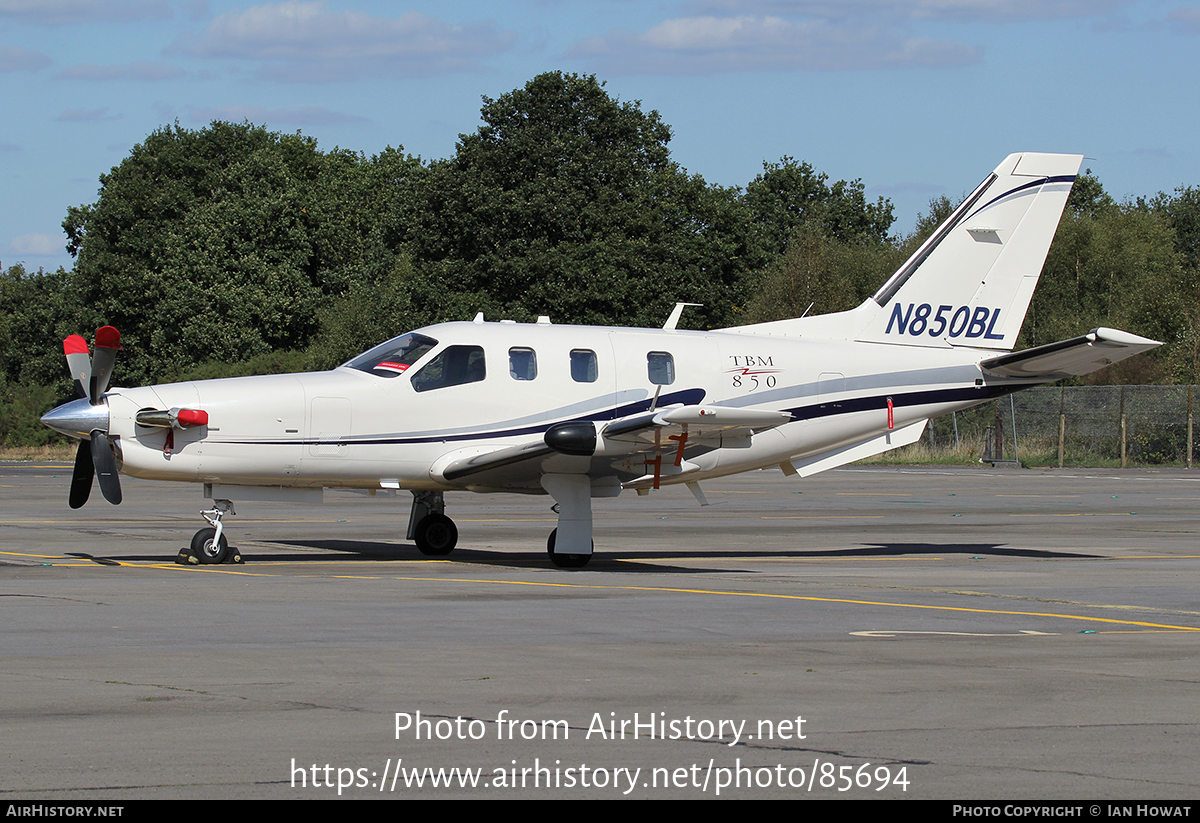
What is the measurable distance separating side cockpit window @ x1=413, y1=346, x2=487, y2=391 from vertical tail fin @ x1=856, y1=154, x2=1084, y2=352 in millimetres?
6005

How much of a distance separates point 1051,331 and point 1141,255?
8.78 meters

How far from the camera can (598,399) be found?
54.3ft

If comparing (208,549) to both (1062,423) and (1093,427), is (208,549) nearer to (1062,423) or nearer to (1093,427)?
(1062,423)

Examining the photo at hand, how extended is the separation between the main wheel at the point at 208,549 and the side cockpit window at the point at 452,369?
2952 millimetres

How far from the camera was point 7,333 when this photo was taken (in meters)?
86.3

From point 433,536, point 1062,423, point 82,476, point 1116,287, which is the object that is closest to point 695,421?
point 433,536

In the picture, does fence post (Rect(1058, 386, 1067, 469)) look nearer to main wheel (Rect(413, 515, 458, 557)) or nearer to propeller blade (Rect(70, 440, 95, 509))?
main wheel (Rect(413, 515, 458, 557))

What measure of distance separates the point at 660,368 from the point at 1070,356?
532cm

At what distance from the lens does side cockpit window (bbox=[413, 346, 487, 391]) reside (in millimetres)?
16125

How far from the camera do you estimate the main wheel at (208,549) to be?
1555cm

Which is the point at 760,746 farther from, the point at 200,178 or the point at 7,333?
the point at 7,333

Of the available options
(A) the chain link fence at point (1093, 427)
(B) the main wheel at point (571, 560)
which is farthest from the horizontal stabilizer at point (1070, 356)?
(A) the chain link fence at point (1093, 427)

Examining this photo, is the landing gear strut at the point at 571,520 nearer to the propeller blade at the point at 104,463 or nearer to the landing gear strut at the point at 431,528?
the landing gear strut at the point at 431,528

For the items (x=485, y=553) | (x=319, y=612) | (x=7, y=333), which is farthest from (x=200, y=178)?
(x=319, y=612)
